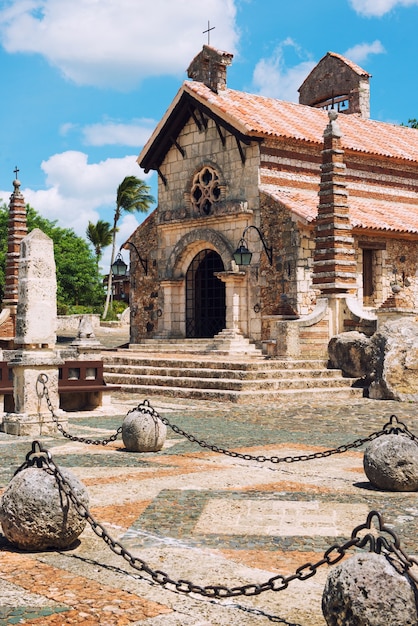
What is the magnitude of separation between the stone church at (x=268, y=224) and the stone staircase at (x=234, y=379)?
113 centimetres

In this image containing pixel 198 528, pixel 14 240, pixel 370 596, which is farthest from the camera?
pixel 14 240

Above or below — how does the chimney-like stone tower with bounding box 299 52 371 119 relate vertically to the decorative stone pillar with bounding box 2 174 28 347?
above

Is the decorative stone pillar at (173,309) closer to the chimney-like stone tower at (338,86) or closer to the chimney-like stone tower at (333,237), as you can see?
the chimney-like stone tower at (333,237)

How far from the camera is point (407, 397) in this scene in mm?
15914

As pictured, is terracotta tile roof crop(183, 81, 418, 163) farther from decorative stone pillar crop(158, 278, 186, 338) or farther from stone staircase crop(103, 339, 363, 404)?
stone staircase crop(103, 339, 363, 404)

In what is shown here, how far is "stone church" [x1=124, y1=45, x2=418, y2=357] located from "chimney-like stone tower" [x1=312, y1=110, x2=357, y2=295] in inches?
1.2

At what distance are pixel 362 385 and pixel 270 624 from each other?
45.5 feet

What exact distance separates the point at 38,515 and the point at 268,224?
1727 cm

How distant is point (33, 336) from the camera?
35.5ft

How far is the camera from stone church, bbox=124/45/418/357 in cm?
1933

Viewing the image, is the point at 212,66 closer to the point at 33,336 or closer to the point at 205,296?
the point at 205,296

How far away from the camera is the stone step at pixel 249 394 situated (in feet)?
51.2

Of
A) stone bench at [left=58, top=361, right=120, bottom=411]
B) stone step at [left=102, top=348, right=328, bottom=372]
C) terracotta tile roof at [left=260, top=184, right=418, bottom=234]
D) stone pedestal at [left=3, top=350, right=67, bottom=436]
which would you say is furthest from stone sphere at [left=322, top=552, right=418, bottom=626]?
terracotta tile roof at [left=260, top=184, right=418, bottom=234]

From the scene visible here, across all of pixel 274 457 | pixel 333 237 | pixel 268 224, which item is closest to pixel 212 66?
pixel 268 224
